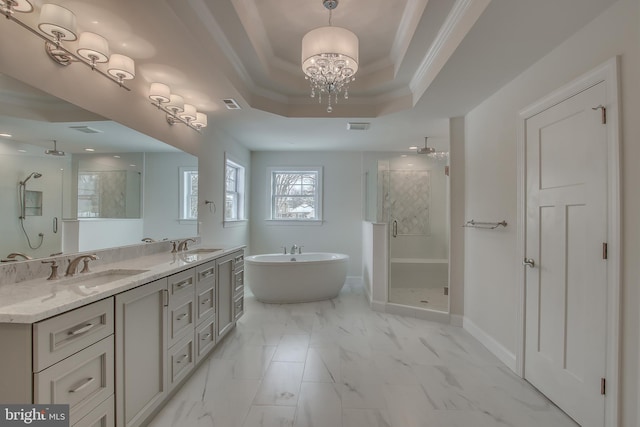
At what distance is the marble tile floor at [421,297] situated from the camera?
3.82 metres

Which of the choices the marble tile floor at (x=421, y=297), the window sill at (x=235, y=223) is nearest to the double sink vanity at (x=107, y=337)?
the window sill at (x=235, y=223)

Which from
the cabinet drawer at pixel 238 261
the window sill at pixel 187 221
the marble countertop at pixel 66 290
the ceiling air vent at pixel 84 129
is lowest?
the cabinet drawer at pixel 238 261

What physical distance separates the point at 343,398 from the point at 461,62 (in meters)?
2.53

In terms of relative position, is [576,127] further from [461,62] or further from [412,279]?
[412,279]

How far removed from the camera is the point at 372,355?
2654 millimetres

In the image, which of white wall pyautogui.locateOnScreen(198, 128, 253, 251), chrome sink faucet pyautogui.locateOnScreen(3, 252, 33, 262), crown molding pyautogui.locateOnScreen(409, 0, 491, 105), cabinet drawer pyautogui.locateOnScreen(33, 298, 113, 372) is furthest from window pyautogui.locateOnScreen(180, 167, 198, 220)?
crown molding pyautogui.locateOnScreen(409, 0, 491, 105)

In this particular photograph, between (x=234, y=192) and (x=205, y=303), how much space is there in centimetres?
266

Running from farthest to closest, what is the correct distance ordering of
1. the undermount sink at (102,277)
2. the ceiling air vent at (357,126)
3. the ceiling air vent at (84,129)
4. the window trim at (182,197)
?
the ceiling air vent at (357,126) → the window trim at (182,197) → the ceiling air vent at (84,129) → the undermount sink at (102,277)

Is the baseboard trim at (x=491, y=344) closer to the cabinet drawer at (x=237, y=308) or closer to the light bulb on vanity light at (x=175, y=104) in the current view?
the cabinet drawer at (x=237, y=308)

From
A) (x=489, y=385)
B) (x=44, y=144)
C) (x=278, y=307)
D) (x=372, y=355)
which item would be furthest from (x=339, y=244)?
(x=44, y=144)

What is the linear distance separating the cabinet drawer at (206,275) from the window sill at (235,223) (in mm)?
1618

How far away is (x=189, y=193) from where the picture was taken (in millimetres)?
3115

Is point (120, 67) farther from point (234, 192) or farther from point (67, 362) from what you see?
point (234, 192)

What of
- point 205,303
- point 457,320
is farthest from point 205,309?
point 457,320
